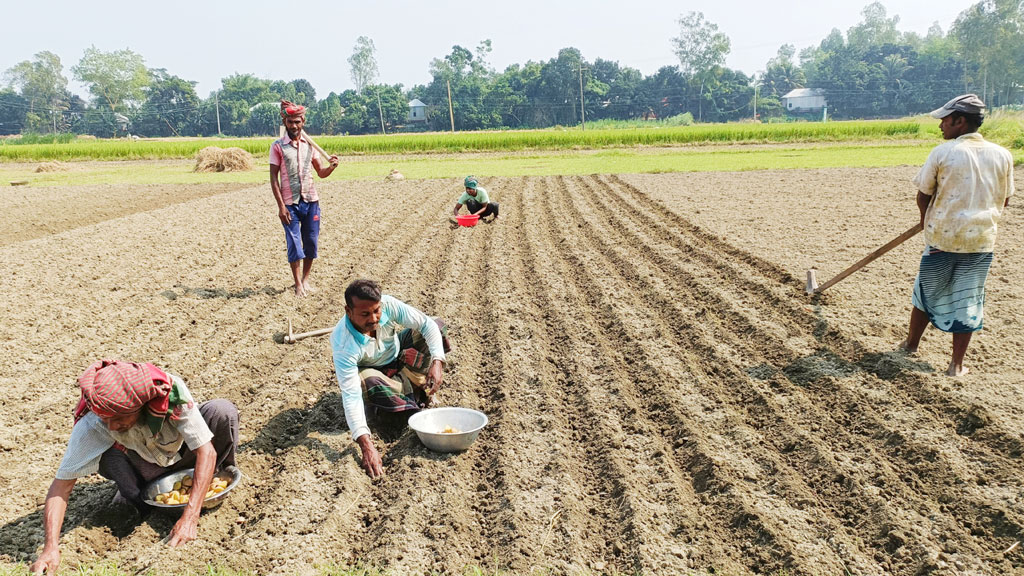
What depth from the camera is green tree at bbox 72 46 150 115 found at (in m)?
85.8

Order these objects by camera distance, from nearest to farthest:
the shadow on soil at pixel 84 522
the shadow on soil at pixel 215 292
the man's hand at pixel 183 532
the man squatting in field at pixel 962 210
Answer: the man's hand at pixel 183 532
the shadow on soil at pixel 84 522
the man squatting in field at pixel 962 210
the shadow on soil at pixel 215 292

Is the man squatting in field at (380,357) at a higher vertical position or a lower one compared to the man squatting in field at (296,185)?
lower

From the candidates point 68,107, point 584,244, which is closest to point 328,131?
point 68,107

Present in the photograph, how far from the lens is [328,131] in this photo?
78375 mm

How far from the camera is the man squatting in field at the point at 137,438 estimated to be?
3.08 metres

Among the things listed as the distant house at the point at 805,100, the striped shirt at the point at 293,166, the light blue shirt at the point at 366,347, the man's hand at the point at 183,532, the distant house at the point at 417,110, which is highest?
the distant house at the point at 417,110

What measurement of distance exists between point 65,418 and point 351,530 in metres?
2.76

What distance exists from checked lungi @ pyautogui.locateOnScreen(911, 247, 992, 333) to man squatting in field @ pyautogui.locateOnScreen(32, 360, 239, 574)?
16.5ft

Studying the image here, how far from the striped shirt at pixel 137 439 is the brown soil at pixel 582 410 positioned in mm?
453

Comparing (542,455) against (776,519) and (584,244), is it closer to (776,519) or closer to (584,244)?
(776,519)

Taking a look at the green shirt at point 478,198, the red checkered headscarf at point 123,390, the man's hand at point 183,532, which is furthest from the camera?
the green shirt at point 478,198

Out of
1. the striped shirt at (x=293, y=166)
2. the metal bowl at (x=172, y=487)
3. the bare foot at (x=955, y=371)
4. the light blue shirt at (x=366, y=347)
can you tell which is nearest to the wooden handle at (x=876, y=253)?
the bare foot at (x=955, y=371)

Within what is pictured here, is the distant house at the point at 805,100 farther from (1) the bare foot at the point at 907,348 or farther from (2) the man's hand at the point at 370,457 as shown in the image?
(2) the man's hand at the point at 370,457

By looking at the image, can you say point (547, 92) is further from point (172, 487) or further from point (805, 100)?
point (172, 487)
